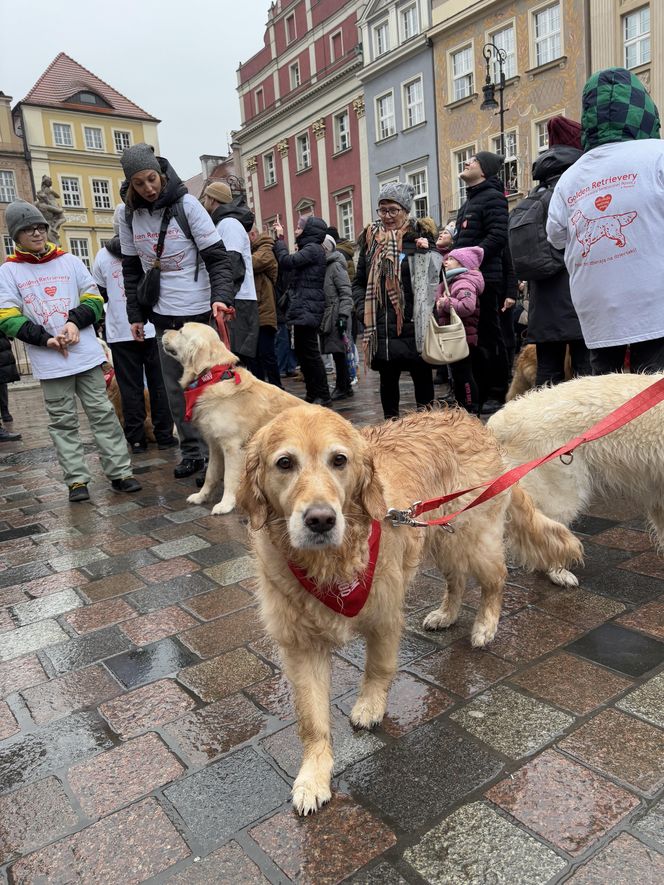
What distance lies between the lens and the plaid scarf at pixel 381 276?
20.0 feet

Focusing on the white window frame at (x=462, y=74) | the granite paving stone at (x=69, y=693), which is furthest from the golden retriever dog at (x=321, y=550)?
the white window frame at (x=462, y=74)

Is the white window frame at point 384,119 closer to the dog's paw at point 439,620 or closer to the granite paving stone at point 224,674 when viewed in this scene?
the dog's paw at point 439,620

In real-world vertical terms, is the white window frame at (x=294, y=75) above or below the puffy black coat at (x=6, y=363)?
above

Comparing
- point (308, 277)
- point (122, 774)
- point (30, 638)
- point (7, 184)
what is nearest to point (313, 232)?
point (308, 277)

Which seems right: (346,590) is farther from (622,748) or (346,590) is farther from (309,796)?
(622,748)

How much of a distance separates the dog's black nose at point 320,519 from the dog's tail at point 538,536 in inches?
56.1

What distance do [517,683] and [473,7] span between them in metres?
30.2

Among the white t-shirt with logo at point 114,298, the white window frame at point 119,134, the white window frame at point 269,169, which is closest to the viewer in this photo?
the white t-shirt with logo at point 114,298

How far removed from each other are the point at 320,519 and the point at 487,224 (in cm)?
645

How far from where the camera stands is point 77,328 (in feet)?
18.5

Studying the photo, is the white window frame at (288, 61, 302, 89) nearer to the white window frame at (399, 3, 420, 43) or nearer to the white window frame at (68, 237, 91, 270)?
the white window frame at (399, 3, 420, 43)

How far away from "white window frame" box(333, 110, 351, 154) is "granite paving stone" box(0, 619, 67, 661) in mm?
34903

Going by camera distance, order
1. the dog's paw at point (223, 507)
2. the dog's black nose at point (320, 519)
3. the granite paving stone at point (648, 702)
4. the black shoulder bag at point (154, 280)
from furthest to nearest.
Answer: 1. the black shoulder bag at point (154, 280)
2. the dog's paw at point (223, 507)
3. the granite paving stone at point (648, 702)
4. the dog's black nose at point (320, 519)

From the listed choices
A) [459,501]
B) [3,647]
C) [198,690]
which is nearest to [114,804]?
[198,690]
